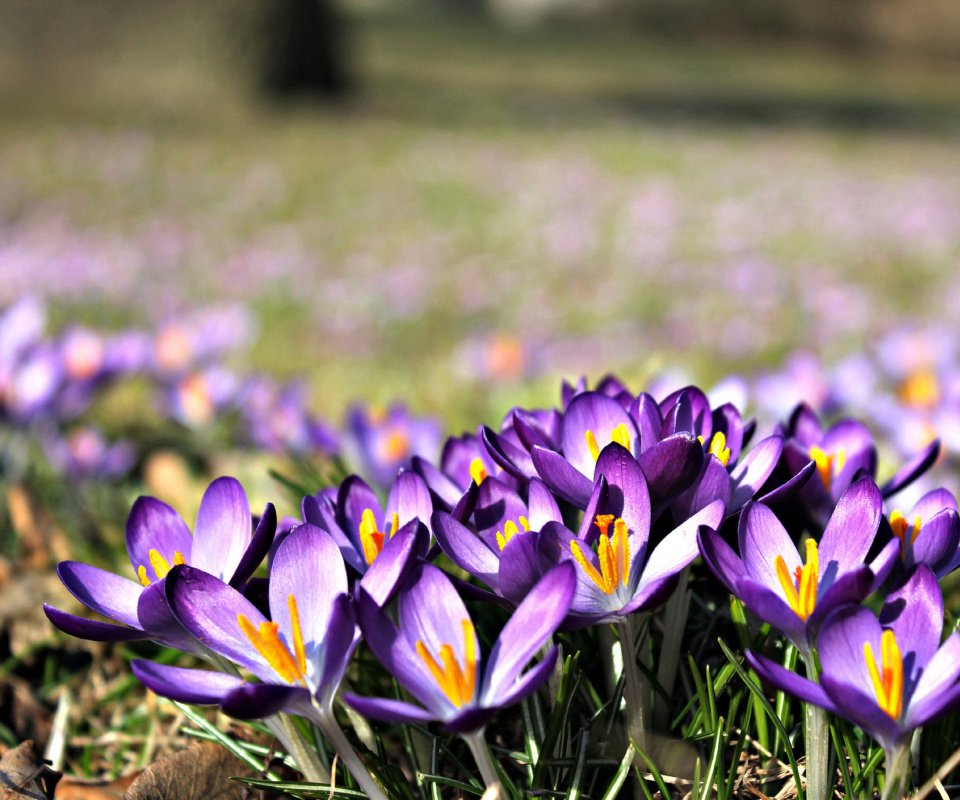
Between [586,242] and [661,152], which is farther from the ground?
[661,152]

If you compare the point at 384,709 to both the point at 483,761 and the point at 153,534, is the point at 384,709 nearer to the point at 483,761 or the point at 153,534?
the point at 483,761

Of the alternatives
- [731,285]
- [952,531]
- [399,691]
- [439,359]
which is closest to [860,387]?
[952,531]

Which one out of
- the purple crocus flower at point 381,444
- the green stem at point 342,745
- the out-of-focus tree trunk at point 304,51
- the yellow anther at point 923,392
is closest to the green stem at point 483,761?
the green stem at point 342,745

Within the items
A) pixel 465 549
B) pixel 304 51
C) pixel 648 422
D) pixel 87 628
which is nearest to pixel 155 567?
pixel 87 628

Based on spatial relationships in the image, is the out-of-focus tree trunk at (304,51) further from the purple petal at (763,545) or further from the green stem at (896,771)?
the green stem at (896,771)

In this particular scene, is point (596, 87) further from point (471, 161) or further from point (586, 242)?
point (586, 242)
